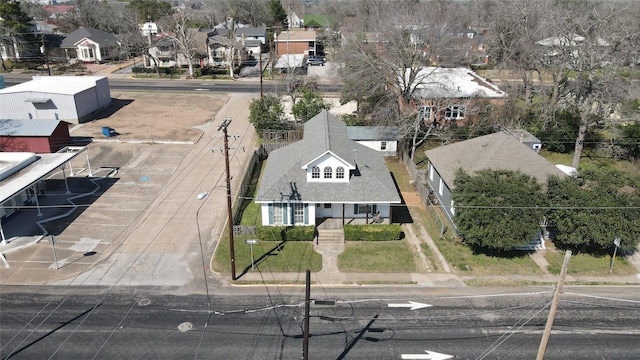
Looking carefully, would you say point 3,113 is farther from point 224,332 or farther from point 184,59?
point 224,332

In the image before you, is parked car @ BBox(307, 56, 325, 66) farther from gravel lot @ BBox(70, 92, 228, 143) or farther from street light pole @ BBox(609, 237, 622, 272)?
street light pole @ BBox(609, 237, 622, 272)

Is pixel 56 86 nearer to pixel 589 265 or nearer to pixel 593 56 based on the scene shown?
pixel 593 56

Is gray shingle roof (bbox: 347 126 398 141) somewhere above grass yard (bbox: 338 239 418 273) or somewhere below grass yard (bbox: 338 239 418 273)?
above

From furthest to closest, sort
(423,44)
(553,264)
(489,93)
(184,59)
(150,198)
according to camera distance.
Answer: (184,59) < (489,93) < (423,44) < (150,198) < (553,264)

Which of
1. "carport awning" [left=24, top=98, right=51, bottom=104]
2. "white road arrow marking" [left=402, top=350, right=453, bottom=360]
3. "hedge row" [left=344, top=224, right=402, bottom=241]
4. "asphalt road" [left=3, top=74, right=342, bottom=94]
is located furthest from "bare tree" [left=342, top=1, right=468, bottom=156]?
"carport awning" [left=24, top=98, right=51, bottom=104]

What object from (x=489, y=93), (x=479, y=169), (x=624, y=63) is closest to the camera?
(x=479, y=169)

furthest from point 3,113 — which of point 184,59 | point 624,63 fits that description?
point 624,63

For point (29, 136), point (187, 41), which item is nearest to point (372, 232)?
point (29, 136)
